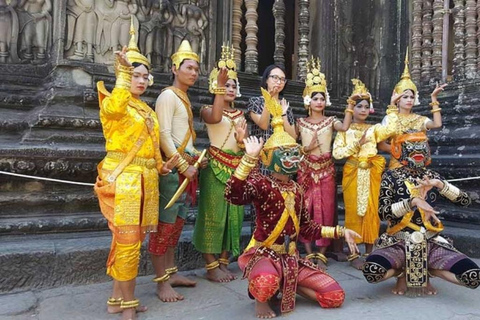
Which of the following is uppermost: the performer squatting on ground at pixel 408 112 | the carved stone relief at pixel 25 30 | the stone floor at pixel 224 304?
the carved stone relief at pixel 25 30

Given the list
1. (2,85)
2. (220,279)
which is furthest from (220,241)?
(2,85)

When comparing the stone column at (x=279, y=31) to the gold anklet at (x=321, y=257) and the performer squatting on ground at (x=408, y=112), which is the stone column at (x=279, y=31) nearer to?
the performer squatting on ground at (x=408, y=112)

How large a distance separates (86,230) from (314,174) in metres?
2.28

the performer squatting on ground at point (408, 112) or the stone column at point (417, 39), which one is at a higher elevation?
the stone column at point (417, 39)

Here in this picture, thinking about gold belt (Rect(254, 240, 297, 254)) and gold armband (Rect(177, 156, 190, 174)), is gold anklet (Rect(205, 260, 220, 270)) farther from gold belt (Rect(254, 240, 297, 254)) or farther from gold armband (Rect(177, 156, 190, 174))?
gold armband (Rect(177, 156, 190, 174))

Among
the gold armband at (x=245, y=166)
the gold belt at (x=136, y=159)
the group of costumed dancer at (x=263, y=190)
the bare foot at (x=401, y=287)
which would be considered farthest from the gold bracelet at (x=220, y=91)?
the bare foot at (x=401, y=287)

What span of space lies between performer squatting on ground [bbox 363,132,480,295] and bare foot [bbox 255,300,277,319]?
2.84 feet

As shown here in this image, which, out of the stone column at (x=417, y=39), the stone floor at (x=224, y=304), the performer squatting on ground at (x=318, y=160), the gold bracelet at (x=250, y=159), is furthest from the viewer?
the stone column at (x=417, y=39)

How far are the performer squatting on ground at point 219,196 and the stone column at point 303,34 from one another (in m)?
2.79

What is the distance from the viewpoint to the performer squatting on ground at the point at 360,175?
4.70 meters

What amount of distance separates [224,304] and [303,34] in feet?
15.0

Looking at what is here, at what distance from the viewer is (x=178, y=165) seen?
11.5 ft

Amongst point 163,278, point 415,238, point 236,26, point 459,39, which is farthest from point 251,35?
point 163,278

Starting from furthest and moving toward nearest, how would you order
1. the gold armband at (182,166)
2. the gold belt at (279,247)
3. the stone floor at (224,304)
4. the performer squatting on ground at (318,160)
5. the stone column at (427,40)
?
the stone column at (427,40), the performer squatting on ground at (318,160), the gold armband at (182,166), the gold belt at (279,247), the stone floor at (224,304)
